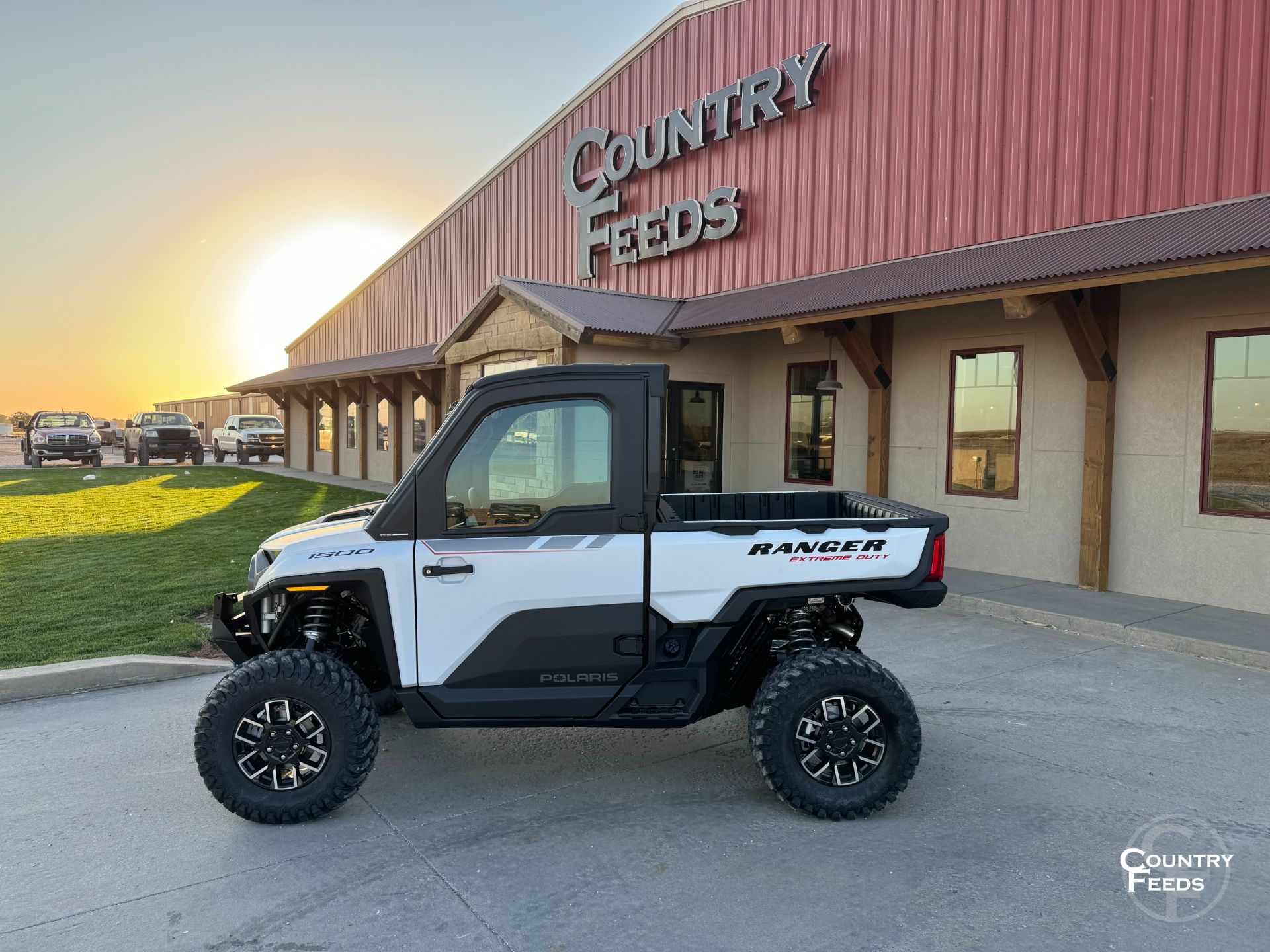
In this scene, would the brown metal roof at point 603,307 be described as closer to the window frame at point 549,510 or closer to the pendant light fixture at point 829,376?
the pendant light fixture at point 829,376

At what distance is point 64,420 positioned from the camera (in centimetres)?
3238

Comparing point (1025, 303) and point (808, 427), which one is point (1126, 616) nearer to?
point (1025, 303)

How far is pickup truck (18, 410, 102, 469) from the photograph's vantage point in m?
30.2

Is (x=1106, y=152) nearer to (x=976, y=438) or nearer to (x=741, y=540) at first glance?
(x=976, y=438)

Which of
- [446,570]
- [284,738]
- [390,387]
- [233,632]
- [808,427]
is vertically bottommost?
[284,738]

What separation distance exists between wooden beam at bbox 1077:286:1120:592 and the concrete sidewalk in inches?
15.0

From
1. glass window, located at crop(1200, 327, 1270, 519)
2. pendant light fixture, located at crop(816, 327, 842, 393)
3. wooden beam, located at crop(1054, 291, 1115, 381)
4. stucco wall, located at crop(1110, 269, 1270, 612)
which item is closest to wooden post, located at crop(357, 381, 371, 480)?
pendant light fixture, located at crop(816, 327, 842, 393)

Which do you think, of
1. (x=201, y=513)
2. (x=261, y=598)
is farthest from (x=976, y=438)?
(x=201, y=513)

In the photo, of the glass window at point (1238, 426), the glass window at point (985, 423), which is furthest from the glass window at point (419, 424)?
the glass window at point (1238, 426)

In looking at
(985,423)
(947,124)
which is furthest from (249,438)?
(985,423)

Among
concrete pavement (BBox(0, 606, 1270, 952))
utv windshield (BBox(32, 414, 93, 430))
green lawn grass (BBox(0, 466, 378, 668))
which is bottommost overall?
concrete pavement (BBox(0, 606, 1270, 952))

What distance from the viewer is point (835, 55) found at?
1223 centimetres

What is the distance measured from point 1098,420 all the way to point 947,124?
4.26 meters

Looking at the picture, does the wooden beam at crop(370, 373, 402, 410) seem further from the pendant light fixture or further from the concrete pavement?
the concrete pavement
